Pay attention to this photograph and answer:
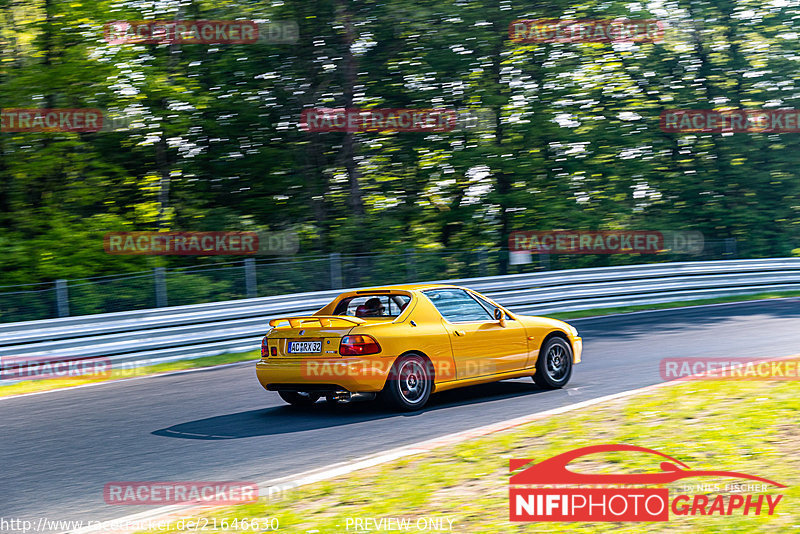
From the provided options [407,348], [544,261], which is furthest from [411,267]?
[407,348]

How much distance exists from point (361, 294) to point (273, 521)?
482 cm

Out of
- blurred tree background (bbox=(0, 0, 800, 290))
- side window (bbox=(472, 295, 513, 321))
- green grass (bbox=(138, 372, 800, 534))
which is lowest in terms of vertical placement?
green grass (bbox=(138, 372, 800, 534))

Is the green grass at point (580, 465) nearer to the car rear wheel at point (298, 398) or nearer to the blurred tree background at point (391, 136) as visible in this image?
the car rear wheel at point (298, 398)

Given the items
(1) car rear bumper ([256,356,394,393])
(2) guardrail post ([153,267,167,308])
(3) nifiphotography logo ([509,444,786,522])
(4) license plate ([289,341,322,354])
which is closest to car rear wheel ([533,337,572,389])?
(1) car rear bumper ([256,356,394,393])

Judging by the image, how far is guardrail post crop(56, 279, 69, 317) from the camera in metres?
13.6

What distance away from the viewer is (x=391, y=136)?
76.7 feet

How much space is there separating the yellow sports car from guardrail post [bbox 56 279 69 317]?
18.4 feet

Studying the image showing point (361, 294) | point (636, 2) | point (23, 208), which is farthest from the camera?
point (636, 2)

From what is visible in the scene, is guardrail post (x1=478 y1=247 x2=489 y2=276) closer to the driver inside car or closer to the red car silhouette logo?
the driver inside car

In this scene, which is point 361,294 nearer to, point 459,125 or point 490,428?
point 490,428

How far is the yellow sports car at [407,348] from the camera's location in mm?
8789

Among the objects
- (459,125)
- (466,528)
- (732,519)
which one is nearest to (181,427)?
(466,528)

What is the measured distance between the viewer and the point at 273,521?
17.3ft

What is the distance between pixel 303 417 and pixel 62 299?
6.38 m
